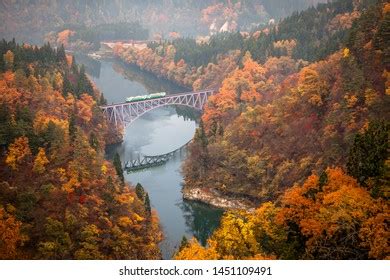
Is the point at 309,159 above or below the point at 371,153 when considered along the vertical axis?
below

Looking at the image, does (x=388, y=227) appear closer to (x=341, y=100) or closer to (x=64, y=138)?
(x=341, y=100)

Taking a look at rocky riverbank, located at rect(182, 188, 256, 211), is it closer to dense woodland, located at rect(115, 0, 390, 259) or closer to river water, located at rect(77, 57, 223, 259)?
dense woodland, located at rect(115, 0, 390, 259)

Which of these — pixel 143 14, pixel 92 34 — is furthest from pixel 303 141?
pixel 143 14

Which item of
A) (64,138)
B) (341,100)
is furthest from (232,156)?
(64,138)

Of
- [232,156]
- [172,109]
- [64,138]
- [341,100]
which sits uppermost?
[341,100]

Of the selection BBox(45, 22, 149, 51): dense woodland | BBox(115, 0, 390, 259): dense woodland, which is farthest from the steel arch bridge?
BBox(45, 22, 149, 51): dense woodland

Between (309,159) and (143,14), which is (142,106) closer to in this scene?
(309,159)
